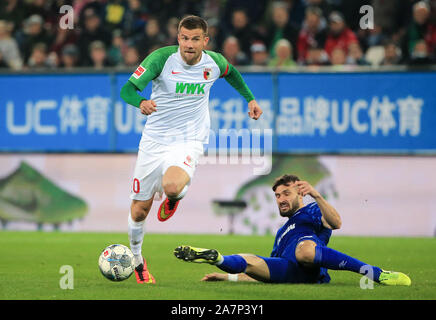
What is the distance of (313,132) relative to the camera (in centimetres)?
1334

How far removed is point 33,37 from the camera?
1566cm

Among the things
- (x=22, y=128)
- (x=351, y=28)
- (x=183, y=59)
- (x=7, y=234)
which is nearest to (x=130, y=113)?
(x=22, y=128)

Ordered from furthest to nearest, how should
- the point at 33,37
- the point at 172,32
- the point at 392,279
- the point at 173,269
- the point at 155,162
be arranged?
the point at 33,37 → the point at 172,32 → the point at 173,269 → the point at 155,162 → the point at 392,279

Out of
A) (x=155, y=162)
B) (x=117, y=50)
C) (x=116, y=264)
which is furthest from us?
(x=117, y=50)

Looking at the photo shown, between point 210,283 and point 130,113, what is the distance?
664cm

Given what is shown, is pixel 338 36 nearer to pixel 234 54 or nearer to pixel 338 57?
pixel 338 57

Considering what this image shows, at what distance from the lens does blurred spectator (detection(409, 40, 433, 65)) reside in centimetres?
1313

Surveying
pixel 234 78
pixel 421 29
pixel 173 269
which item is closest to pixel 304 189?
pixel 234 78

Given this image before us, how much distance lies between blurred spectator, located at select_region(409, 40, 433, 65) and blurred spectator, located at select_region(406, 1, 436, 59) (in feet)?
1.31

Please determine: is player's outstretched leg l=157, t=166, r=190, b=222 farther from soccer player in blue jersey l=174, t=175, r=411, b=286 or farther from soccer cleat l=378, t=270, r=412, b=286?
soccer cleat l=378, t=270, r=412, b=286

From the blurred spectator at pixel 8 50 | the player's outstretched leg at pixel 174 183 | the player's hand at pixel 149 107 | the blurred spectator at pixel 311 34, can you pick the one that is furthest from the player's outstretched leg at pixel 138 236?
the blurred spectator at pixel 8 50

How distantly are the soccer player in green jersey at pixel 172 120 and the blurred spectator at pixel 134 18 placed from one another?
7657mm

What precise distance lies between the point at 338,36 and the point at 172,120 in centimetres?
651

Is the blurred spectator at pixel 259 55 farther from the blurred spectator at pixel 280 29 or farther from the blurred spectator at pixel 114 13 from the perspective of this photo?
the blurred spectator at pixel 114 13
